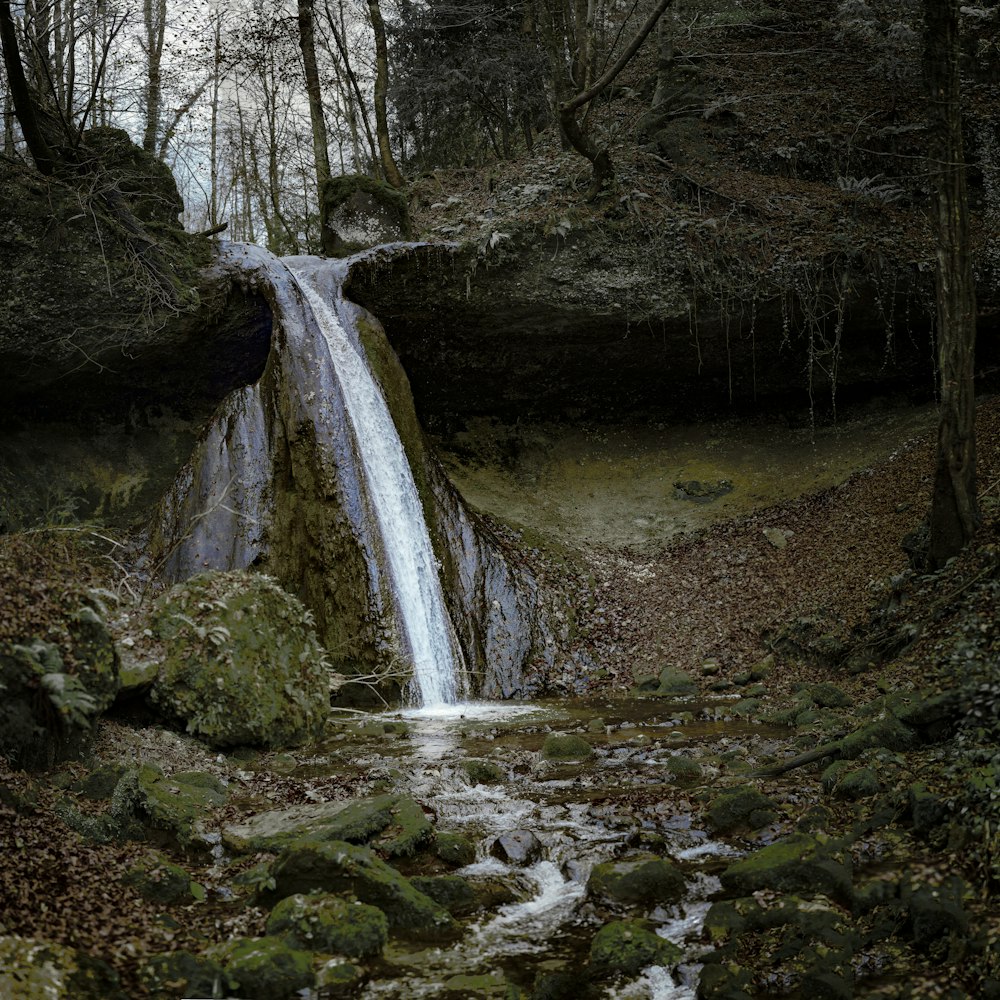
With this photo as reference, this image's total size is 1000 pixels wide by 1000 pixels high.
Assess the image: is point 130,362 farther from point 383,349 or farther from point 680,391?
point 680,391

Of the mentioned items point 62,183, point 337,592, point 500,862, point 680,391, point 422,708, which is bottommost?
point 422,708

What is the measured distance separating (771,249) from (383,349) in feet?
23.0

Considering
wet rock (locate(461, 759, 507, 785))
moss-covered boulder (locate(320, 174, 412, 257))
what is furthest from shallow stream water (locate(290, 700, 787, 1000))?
moss-covered boulder (locate(320, 174, 412, 257))

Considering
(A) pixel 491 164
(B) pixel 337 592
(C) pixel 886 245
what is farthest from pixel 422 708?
(A) pixel 491 164

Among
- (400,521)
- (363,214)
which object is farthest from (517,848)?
(363,214)

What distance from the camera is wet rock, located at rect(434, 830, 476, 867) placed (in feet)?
16.2

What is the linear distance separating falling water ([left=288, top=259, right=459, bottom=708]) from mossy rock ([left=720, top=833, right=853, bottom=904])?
20.8 feet

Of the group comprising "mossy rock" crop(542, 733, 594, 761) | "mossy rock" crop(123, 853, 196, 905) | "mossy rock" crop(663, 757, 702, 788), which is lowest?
"mossy rock" crop(542, 733, 594, 761)

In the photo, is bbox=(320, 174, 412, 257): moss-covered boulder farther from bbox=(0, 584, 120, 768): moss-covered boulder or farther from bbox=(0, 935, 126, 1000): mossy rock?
bbox=(0, 935, 126, 1000): mossy rock

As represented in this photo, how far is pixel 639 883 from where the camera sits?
14.3 feet

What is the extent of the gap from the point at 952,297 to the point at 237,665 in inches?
316

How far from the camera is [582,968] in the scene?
3771 millimetres

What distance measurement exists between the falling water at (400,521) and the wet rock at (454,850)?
209 inches

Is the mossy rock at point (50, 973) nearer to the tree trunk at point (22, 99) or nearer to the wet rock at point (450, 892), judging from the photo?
the wet rock at point (450, 892)
